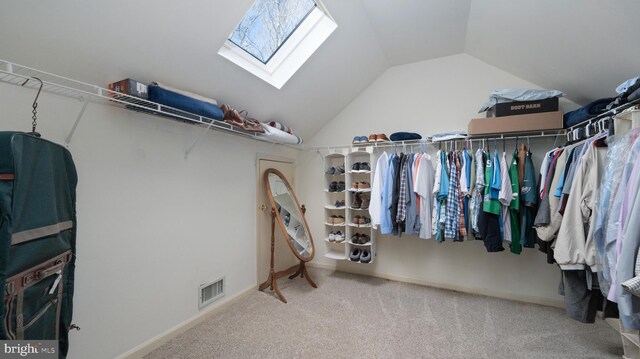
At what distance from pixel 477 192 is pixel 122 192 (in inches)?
113

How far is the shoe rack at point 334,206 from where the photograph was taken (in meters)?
3.02

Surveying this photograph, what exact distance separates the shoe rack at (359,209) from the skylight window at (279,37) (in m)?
1.23

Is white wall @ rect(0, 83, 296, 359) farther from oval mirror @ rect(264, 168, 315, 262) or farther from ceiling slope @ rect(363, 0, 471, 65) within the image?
ceiling slope @ rect(363, 0, 471, 65)

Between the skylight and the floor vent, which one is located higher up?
the skylight

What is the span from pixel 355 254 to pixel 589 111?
7.83ft

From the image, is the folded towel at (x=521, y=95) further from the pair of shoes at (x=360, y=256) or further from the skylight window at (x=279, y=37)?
the pair of shoes at (x=360, y=256)

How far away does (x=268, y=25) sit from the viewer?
220 cm

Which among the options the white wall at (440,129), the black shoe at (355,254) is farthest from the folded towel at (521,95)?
the black shoe at (355,254)

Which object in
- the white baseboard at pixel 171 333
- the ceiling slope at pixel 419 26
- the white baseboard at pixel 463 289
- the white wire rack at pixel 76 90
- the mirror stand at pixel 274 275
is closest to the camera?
the white wire rack at pixel 76 90

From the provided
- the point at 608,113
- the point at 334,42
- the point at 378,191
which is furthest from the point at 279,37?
A: the point at 608,113

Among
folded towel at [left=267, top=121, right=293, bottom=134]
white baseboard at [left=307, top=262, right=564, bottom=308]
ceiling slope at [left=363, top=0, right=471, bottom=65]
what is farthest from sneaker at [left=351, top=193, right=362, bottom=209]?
ceiling slope at [left=363, top=0, right=471, bottom=65]

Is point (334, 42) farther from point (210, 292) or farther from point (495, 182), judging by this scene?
point (210, 292)

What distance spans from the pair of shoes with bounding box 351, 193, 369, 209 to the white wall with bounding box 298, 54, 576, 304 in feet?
1.77

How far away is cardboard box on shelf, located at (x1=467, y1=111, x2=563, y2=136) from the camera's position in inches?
82.1
